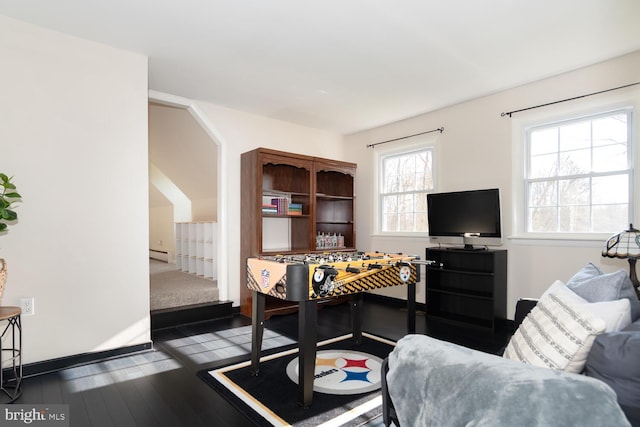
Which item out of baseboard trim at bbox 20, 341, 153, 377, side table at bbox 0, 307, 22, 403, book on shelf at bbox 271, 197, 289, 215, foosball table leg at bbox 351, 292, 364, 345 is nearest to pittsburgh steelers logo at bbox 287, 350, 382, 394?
foosball table leg at bbox 351, 292, 364, 345

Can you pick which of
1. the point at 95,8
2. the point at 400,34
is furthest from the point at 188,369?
the point at 400,34

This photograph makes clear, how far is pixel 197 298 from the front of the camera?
4.09 meters

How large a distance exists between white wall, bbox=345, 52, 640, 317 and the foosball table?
4.74ft

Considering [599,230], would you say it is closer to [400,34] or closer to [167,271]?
[400,34]

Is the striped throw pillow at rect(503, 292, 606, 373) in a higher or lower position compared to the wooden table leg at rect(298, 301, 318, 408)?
higher

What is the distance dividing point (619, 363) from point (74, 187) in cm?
330

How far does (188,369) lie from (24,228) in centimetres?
155

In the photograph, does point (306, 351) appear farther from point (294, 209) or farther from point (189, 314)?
point (294, 209)

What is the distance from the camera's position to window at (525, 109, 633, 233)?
312 cm

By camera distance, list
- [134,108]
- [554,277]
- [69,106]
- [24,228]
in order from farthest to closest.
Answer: [554,277] → [134,108] → [69,106] → [24,228]

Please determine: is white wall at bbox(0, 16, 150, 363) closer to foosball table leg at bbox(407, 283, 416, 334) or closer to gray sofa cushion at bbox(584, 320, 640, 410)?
foosball table leg at bbox(407, 283, 416, 334)

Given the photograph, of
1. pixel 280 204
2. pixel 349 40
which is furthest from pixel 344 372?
pixel 349 40

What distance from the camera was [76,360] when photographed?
2.71 metres

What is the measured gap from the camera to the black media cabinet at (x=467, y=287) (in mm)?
3623
